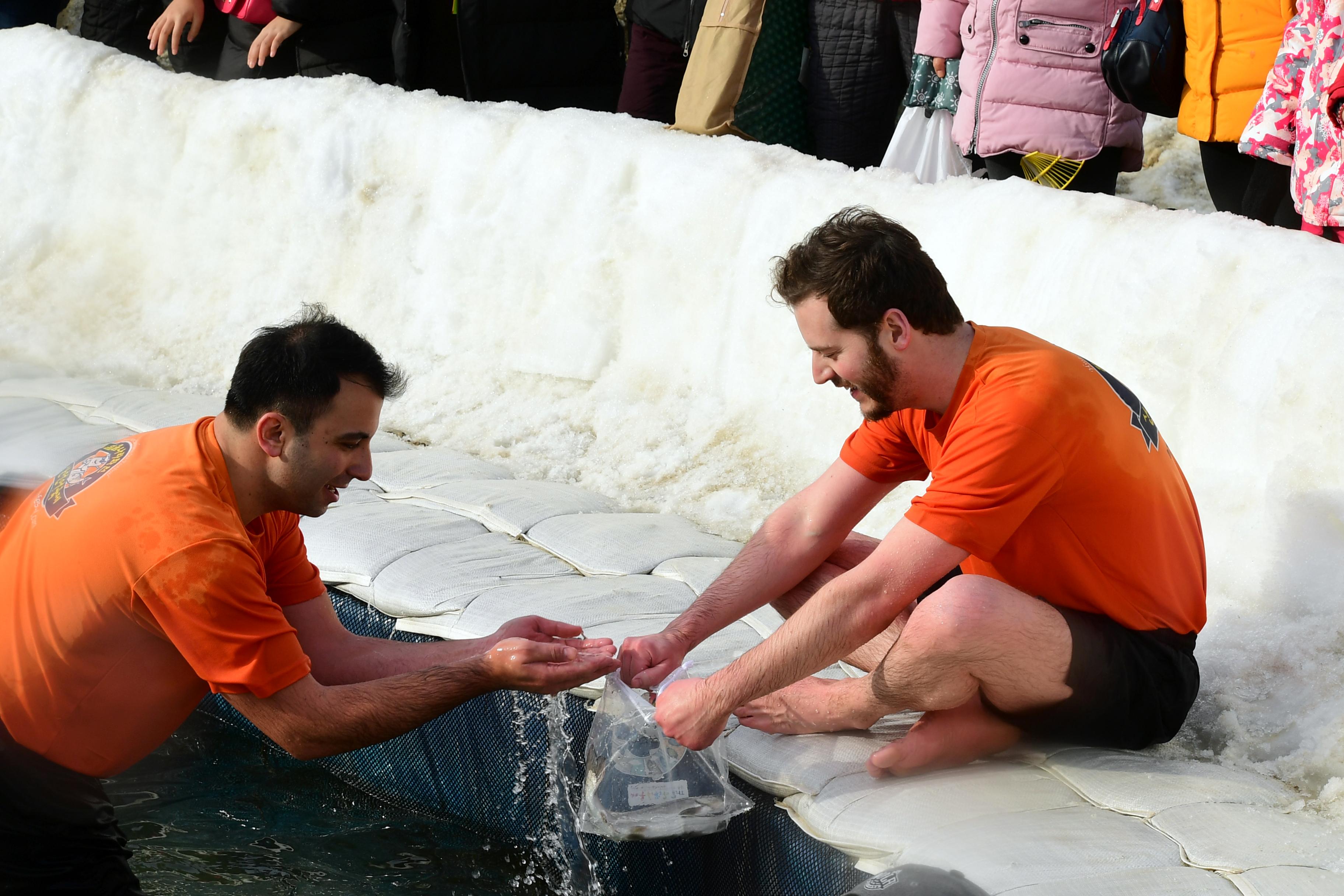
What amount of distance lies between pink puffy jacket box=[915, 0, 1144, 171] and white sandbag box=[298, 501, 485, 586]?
173 cm

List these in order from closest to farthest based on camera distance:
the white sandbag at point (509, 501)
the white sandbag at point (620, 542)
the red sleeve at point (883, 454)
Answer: the red sleeve at point (883, 454)
the white sandbag at point (620, 542)
the white sandbag at point (509, 501)

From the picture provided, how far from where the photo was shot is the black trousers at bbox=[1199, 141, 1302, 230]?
325 cm

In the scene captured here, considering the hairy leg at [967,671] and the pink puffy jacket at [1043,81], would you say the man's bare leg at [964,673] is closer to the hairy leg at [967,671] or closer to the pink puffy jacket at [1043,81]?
the hairy leg at [967,671]

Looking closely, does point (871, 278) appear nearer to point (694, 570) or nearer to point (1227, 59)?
point (694, 570)

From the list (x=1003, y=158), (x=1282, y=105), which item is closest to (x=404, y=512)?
(x=1003, y=158)

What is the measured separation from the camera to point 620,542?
3.27 meters

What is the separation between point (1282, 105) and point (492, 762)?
2.16 m

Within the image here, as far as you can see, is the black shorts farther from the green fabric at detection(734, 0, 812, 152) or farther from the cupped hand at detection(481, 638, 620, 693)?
the green fabric at detection(734, 0, 812, 152)

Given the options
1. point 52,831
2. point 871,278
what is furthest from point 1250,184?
point 52,831

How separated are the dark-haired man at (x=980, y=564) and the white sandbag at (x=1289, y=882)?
0.37 meters

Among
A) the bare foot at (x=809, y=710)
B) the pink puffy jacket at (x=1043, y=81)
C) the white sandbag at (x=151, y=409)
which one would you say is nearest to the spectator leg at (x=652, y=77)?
the pink puffy jacket at (x=1043, y=81)

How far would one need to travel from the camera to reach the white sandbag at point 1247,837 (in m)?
1.98

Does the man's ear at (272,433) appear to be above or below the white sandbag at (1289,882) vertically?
above

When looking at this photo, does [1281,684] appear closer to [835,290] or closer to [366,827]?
[835,290]
